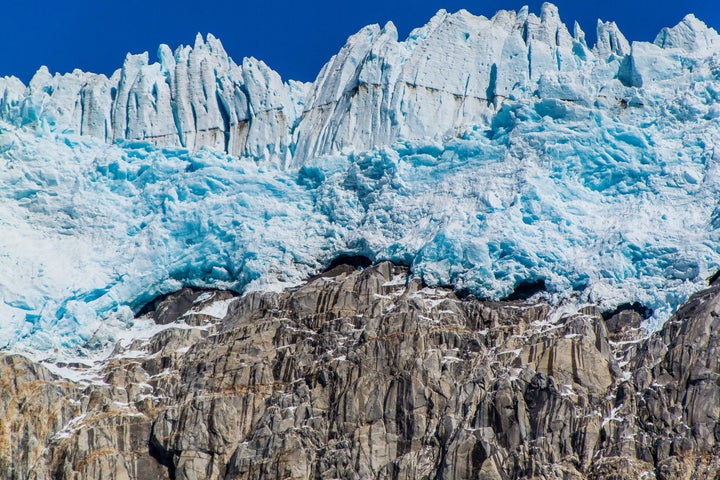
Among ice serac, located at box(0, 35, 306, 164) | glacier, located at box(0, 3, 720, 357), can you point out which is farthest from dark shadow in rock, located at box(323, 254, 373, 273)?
ice serac, located at box(0, 35, 306, 164)

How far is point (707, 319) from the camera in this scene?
77.6m

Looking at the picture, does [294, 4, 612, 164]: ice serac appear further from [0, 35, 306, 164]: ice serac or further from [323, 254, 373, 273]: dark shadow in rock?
[323, 254, 373, 273]: dark shadow in rock

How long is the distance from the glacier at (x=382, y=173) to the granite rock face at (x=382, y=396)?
3586 mm

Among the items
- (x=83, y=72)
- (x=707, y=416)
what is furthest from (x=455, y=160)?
(x=83, y=72)

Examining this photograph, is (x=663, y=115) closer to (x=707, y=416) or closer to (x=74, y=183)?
(x=707, y=416)

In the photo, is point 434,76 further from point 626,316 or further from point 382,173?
point 626,316

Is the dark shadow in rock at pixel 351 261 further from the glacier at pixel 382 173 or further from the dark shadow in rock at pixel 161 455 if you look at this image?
the dark shadow in rock at pixel 161 455

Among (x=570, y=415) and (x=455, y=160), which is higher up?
(x=455, y=160)

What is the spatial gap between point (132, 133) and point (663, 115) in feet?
134

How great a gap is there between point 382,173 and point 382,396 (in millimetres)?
20599

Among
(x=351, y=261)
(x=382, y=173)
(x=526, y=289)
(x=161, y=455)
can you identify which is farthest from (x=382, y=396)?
(x=382, y=173)

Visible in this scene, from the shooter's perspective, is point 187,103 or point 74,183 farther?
point 187,103

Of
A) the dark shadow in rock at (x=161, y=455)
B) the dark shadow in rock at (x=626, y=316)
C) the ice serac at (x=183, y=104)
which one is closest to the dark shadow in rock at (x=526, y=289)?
the dark shadow in rock at (x=626, y=316)

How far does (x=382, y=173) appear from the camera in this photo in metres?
95.1
